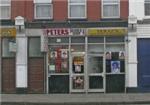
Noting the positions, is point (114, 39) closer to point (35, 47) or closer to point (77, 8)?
point (77, 8)

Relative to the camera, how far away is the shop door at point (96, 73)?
29.7m

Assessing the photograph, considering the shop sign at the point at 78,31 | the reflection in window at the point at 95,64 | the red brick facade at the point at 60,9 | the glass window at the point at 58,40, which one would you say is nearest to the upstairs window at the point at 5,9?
the red brick facade at the point at 60,9

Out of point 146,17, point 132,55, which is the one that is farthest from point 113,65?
point 146,17

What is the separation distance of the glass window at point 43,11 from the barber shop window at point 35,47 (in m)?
1.28

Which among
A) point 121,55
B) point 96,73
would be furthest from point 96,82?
point 121,55

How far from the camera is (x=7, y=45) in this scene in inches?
1193

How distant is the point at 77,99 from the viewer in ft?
85.9

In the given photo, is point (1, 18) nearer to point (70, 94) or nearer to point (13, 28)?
point (13, 28)

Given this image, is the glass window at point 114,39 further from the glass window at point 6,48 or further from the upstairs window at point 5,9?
the upstairs window at point 5,9

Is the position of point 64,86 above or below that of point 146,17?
below

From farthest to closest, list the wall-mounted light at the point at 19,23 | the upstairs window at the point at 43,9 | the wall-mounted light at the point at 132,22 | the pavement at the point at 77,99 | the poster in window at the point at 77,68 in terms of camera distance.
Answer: the upstairs window at the point at 43,9 → the poster in window at the point at 77,68 → the wall-mounted light at the point at 19,23 → the wall-mounted light at the point at 132,22 → the pavement at the point at 77,99

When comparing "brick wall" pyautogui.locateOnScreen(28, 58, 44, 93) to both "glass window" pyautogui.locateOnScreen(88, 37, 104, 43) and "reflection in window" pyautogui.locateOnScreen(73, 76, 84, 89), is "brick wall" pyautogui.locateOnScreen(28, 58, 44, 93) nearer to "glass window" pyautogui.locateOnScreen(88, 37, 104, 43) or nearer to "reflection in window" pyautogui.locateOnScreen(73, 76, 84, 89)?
"reflection in window" pyautogui.locateOnScreen(73, 76, 84, 89)

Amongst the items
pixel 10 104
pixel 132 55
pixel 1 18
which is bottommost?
pixel 10 104

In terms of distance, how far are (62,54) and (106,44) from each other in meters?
2.48
